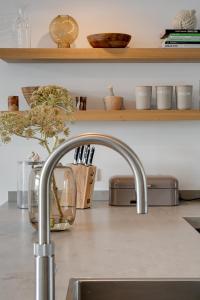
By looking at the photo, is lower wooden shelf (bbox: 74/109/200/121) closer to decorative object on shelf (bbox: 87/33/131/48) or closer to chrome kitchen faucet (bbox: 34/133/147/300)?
decorative object on shelf (bbox: 87/33/131/48)

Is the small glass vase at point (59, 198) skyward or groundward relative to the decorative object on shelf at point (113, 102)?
groundward

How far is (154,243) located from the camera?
2.02m

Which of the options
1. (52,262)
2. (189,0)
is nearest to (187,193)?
(189,0)

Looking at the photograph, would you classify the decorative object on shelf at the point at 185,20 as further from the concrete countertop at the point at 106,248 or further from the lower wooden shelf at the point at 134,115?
the concrete countertop at the point at 106,248

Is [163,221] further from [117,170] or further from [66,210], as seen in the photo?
[117,170]

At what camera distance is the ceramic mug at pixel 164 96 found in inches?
125

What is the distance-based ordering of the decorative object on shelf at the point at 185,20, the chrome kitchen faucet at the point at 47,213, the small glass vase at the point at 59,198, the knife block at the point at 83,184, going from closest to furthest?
1. the chrome kitchen faucet at the point at 47,213
2. the small glass vase at the point at 59,198
3. the knife block at the point at 83,184
4. the decorative object on shelf at the point at 185,20

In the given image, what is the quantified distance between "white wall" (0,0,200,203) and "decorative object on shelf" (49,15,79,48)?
0.14 meters

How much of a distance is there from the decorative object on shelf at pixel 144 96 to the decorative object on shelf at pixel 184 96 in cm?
16

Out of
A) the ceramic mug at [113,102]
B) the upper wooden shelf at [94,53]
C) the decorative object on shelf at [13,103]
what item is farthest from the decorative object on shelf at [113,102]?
the decorative object on shelf at [13,103]

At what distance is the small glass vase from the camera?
2207mm

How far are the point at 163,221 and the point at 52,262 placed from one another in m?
1.59

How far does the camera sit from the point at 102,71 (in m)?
3.33

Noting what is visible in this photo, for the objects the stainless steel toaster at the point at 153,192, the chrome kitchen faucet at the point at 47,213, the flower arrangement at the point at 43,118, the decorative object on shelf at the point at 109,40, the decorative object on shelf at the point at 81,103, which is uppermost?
the decorative object on shelf at the point at 109,40
